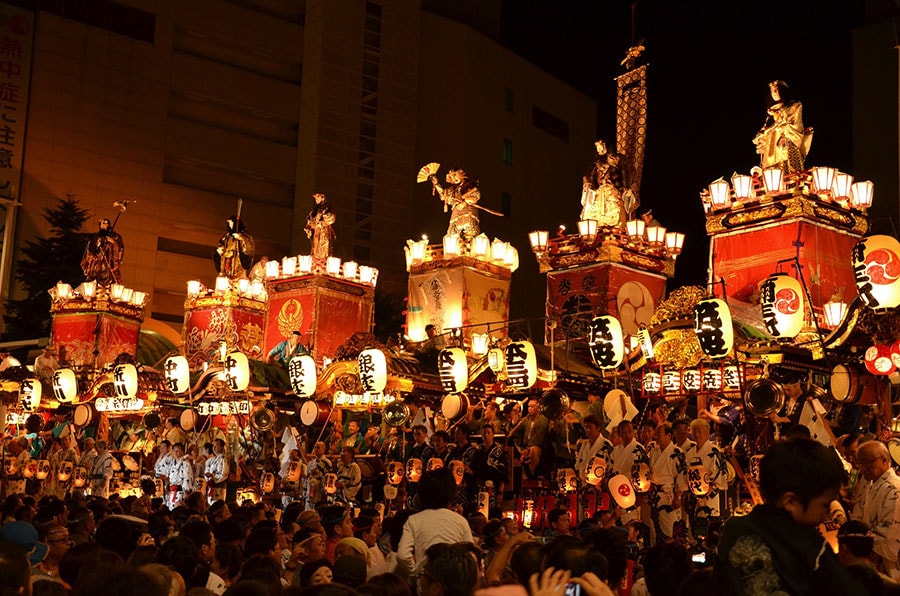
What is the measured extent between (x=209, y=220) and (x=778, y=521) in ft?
139

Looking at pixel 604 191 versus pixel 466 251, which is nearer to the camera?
pixel 604 191

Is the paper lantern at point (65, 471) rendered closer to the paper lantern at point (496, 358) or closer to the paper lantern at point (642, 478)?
the paper lantern at point (496, 358)

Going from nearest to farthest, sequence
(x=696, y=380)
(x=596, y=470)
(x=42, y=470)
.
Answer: (x=596, y=470), (x=696, y=380), (x=42, y=470)

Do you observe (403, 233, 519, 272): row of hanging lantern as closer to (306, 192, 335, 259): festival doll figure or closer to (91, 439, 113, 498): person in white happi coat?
(306, 192, 335, 259): festival doll figure

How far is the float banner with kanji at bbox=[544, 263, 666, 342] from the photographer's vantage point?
2316cm

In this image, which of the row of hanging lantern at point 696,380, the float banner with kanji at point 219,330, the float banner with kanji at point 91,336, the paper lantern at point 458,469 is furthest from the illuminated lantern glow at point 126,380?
the row of hanging lantern at point 696,380

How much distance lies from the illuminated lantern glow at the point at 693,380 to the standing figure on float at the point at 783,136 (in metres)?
4.88

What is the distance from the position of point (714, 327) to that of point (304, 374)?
9.84 metres

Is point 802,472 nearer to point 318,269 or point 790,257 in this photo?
point 790,257

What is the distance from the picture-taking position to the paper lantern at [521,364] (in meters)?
18.7

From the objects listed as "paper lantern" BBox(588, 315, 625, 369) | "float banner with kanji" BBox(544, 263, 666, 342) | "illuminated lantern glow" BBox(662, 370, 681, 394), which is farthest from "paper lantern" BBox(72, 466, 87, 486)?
"illuminated lantern glow" BBox(662, 370, 681, 394)

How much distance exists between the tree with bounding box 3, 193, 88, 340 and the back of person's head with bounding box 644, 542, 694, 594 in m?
36.4

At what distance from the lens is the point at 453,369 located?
1978 cm

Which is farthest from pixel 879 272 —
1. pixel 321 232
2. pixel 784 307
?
pixel 321 232
